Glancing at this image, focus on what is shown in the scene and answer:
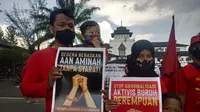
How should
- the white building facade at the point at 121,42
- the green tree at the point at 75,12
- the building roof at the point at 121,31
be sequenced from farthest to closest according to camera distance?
the building roof at the point at 121,31
the white building facade at the point at 121,42
the green tree at the point at 75,12

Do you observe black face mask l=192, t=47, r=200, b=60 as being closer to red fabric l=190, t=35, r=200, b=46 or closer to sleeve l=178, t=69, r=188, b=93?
red fabric l=190, t=35, r=200, b=46

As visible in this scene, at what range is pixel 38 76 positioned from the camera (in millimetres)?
2254

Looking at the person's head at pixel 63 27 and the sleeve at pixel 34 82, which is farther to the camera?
the person's head at pixel 63 27

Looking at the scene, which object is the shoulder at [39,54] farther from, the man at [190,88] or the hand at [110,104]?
the man at [190,88]

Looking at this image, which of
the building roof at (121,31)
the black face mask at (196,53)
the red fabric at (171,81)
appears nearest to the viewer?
the red fabric at (171,81)

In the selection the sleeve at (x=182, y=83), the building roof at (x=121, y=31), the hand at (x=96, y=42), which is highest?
the building roof at (x=121, y=31)

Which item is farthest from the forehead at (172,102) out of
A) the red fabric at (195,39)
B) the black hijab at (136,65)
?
the red fabric at (195,39)

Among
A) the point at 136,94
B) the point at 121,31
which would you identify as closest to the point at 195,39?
the point at 136,94

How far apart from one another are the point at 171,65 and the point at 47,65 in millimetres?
1132

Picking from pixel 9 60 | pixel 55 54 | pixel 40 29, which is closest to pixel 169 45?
pixel 55 54

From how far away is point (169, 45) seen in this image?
266cm

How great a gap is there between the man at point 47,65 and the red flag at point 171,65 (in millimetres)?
895

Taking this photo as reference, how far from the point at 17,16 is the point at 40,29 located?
6816mm

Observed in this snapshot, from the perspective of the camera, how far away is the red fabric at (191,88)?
2.78 m
